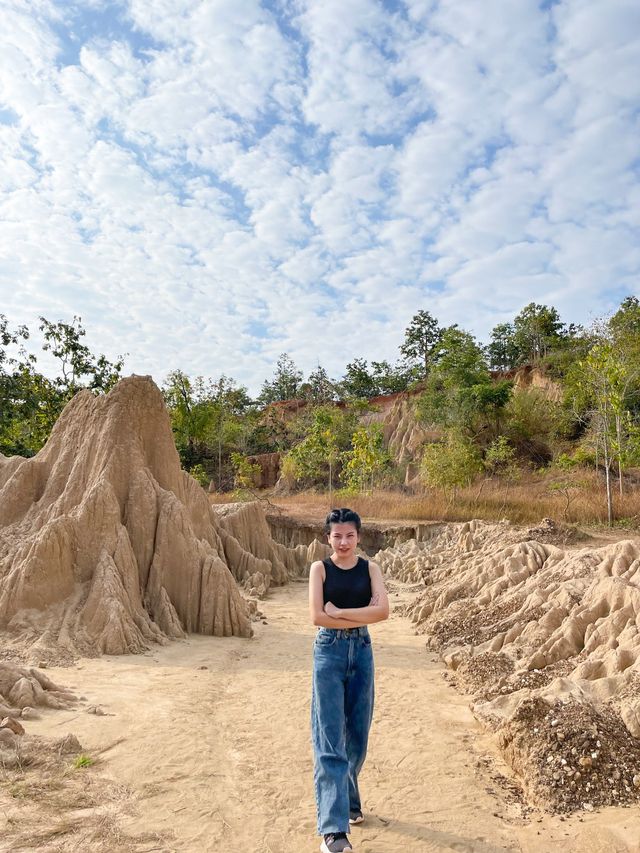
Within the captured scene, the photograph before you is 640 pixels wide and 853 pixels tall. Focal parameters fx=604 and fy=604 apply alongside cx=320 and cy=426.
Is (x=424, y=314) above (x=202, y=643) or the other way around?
above

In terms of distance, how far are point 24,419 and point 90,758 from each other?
17980mm

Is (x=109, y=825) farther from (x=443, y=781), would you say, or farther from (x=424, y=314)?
(x=424, y=314)

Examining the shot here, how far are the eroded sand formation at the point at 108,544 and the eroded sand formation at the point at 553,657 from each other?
3086 mm

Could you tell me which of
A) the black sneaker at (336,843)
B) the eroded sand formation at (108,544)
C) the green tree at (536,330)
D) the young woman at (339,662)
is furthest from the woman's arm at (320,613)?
the green tree at (536,330)

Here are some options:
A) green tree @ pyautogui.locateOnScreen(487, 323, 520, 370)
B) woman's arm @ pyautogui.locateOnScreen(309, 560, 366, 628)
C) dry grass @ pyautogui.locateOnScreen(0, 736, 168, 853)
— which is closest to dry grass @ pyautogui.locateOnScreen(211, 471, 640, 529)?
woman's arm @ pyautogui.locateOnScreen(309, 560, 366, 628)

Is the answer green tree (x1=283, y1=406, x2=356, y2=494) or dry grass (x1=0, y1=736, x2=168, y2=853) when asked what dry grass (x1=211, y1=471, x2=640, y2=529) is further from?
dry grass (x1=0, y1=736, x2=168, y2=853)

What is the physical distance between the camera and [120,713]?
189 inches

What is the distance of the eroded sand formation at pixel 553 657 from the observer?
364cm

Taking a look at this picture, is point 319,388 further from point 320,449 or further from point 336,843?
point 336,843

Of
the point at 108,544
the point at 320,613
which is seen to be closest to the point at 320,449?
the point at 108,544

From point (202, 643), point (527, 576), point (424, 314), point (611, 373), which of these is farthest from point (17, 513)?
point (424, 314)

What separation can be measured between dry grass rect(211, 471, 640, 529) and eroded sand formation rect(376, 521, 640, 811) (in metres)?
6.64

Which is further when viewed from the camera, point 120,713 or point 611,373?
point 611,373

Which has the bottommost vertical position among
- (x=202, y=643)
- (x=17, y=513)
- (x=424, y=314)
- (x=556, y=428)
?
(x=202, y=643)
